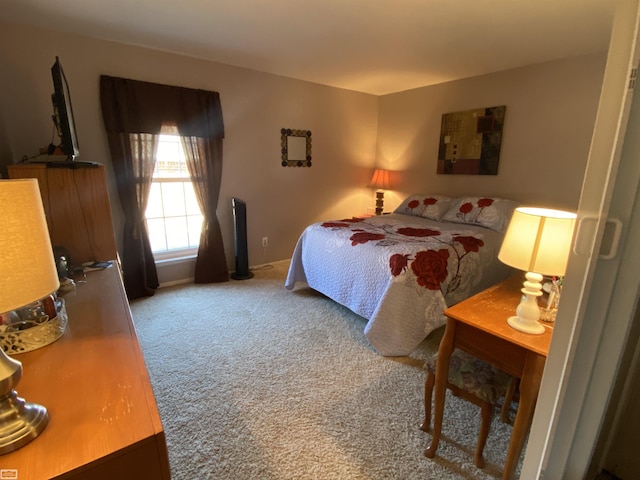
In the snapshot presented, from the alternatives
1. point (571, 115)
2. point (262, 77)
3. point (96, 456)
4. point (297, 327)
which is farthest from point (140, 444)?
point (571, 115)

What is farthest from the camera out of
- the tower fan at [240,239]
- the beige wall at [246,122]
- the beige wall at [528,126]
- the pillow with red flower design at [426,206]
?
the pillow with red flower design at [426,206]

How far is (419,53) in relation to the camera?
282 cm

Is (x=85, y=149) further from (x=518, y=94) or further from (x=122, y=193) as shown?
(x=518, y=94)

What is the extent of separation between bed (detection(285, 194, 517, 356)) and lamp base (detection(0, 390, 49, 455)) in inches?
71.6

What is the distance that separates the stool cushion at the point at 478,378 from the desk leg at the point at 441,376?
6 cm

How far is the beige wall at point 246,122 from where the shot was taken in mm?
2416

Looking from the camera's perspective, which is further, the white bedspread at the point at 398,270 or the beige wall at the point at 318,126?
the beige wall at the point at 318,126

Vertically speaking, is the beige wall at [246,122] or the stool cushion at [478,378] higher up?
the beige wall at [246,122]

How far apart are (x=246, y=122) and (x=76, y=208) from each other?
2055mm

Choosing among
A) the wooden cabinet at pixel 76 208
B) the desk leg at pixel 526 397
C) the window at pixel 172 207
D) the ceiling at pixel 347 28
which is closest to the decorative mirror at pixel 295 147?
the ceiling at pixel 347 28

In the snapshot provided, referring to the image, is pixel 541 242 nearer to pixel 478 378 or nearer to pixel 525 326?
pixel 525 326

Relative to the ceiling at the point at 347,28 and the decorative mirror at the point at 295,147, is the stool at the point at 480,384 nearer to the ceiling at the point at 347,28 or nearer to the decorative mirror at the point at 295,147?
the ceiling at the point at 347,28

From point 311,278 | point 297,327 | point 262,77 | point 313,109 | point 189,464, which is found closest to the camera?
point 189,464

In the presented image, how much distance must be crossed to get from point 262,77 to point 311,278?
90.2 inches
